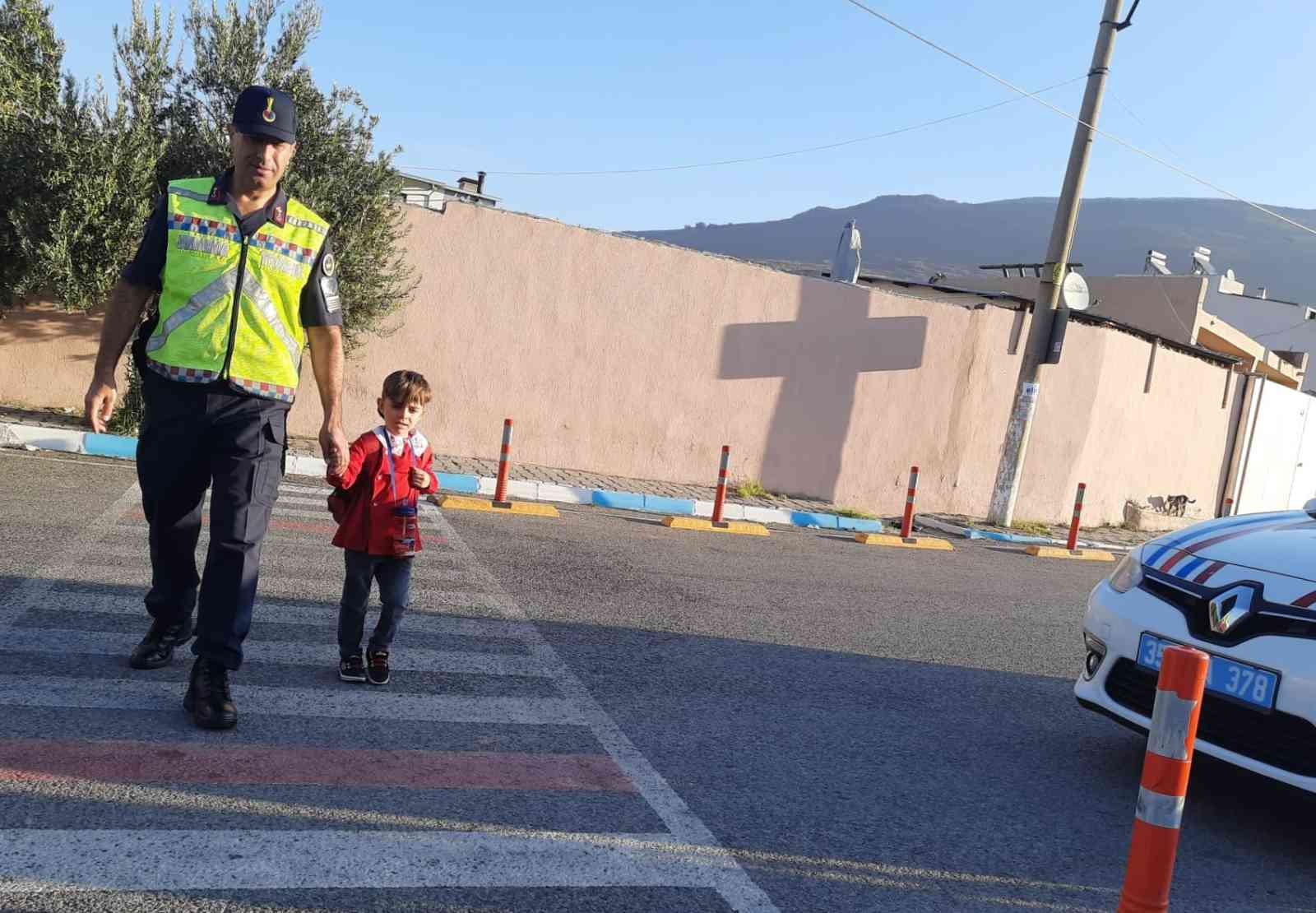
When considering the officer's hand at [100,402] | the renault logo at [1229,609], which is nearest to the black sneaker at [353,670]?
the officer's hand at [100,402]

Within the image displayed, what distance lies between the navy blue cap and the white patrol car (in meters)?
3.73

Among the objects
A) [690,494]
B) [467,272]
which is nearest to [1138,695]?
[690,494]

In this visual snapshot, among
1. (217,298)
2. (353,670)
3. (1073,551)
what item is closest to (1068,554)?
(1073,551)

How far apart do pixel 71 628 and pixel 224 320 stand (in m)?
1.91

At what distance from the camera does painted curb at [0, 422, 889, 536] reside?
1108 cm

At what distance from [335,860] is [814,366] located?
13610 mm

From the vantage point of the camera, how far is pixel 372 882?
3199mm

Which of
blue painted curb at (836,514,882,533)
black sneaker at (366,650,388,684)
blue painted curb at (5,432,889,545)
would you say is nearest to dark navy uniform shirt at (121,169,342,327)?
black sneaker at (366,650,388,684)

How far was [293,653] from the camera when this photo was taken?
17.6 feet

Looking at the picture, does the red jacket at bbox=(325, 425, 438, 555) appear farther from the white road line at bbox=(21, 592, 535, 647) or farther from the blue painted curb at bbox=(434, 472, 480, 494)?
the blue painted curb at bbox=(434, 472, 480, 494)

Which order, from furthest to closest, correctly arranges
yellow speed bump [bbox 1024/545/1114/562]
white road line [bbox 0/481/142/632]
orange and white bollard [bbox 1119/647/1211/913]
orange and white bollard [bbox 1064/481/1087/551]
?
orange and white bollard [bbox 1064/481/1087/551]
yellow speed bump [bbox 1024/545/1114/562]
white road line [bbox 0/481/142/632]
orange and white bollard [bbox 1119/647/1211/913]

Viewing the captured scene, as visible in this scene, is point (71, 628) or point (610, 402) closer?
point (71, 628)

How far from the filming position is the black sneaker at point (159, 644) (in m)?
4.80

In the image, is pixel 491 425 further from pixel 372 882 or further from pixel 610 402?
pixel 372 882
